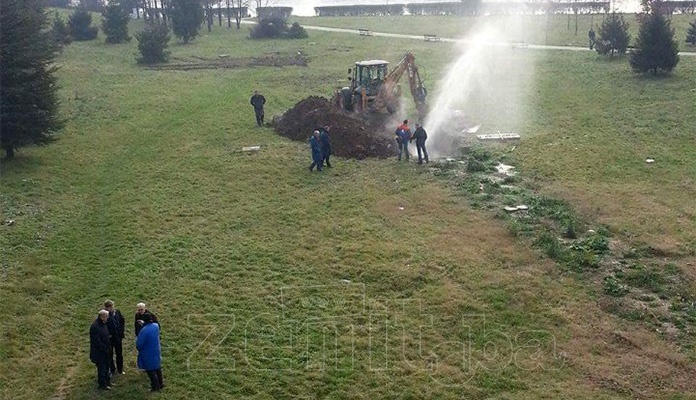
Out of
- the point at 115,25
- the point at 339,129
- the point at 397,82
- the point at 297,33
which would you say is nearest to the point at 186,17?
the point at 115,25

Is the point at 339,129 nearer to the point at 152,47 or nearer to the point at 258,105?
the point at 258,105

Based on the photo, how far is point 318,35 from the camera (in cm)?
6994

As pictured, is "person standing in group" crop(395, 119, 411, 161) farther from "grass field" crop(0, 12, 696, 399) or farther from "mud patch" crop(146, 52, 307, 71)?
"mud patch" crop(146, 52, 307, 71)

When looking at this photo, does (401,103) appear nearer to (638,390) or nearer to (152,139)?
(152,139)

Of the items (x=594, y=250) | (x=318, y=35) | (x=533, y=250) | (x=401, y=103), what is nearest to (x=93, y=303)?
(x=533, y=250)

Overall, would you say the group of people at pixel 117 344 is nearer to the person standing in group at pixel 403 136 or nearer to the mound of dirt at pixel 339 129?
the mound of dirt at pixel 339 129

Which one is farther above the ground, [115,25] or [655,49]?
[115,25]

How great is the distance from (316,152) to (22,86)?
11.5 m

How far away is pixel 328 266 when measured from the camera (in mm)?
16906

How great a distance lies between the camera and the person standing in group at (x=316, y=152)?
2389 cm

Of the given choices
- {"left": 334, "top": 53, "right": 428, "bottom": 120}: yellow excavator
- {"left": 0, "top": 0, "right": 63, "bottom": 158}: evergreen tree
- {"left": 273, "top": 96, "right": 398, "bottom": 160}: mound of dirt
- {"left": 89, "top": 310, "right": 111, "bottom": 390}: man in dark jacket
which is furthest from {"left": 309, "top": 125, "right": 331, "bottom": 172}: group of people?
{"left": 89, "top": 310, "right": 111, "bottom": 390}: man in dark jacket

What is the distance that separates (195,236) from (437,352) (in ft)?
28.9

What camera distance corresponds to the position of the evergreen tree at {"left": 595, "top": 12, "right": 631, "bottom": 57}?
45.1 metres

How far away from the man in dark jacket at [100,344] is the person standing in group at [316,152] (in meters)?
13.1
